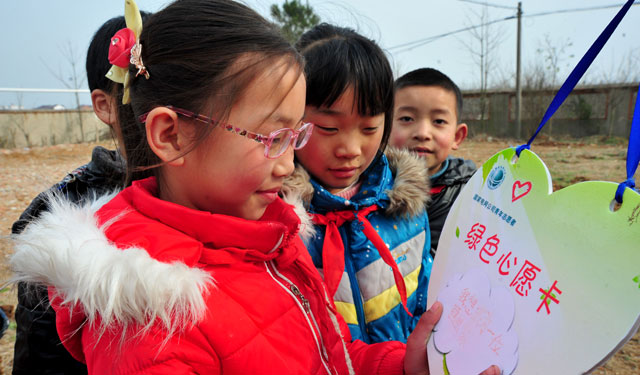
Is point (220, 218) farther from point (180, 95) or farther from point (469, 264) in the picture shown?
point (469, 264)

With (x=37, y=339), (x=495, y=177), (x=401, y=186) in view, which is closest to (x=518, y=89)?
(x=401, y=186)

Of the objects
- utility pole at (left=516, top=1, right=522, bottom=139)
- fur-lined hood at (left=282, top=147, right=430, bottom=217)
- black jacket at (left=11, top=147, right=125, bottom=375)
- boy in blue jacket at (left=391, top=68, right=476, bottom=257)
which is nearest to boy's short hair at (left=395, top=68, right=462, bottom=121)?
boy in blue jacket at (left=391, top=68, right=476, bottom=257)

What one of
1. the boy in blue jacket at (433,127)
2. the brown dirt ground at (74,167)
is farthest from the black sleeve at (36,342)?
the brown dirt ground at (74,167)

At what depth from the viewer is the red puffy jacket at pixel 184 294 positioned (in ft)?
2.95

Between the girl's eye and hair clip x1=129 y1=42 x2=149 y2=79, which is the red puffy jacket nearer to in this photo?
hair clip x1=129 y1=42 x2=149 y2=79

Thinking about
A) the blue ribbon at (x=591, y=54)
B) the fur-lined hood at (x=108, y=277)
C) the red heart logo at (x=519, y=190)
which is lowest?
the fur-lined hood at (x=108, y=277)

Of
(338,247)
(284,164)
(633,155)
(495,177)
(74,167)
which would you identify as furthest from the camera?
(74,167)

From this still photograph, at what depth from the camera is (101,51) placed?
1.83 metres

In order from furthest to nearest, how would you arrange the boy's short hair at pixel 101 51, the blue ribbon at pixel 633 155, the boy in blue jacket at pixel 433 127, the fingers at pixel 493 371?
the boy in blue jacket at pixel 433 127, the boy's short hair at pixel 101 51, the fingers at pixel 493 371, the blue ribbon at pixel 633 155

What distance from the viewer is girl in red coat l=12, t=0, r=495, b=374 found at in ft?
2.99

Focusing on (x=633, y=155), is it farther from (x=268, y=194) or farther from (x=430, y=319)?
(x=268, y=194)

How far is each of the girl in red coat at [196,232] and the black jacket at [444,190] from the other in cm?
107

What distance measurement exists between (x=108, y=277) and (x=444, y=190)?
1745 millimetres

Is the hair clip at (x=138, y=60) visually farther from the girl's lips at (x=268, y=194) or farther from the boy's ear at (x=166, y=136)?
the girl's lips at (x=268, y=194)
